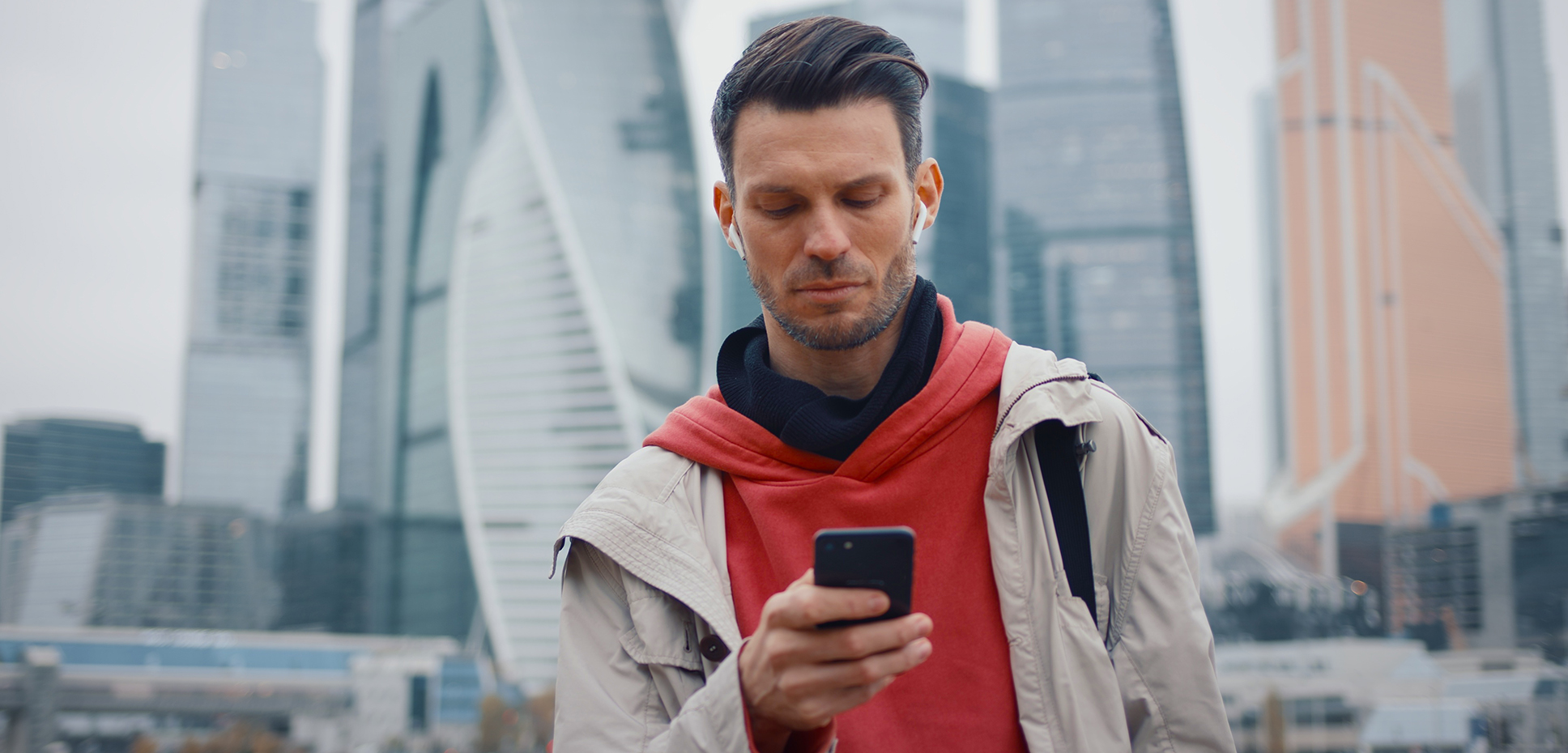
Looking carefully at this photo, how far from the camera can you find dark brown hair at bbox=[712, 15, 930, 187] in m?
1.44

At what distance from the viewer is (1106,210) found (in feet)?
369

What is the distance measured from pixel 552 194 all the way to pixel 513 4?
18390mm

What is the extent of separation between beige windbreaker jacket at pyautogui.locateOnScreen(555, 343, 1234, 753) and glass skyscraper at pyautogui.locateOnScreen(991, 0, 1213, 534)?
109 m

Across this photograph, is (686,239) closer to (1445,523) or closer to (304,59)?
(1445,523)

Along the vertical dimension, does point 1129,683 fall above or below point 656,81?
below

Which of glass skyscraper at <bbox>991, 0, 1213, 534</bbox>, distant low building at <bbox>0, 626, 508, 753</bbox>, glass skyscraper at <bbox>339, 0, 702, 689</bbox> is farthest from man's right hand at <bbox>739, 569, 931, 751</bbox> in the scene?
glass skyscraper at <bbox>991, 0, 1213, 534</bbox>

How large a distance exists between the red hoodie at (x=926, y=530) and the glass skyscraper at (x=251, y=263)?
122 meters

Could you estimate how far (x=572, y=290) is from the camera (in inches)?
2689

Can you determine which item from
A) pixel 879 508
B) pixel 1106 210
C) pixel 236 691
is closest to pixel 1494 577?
pixel 1106 210

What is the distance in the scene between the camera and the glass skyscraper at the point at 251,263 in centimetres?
11362

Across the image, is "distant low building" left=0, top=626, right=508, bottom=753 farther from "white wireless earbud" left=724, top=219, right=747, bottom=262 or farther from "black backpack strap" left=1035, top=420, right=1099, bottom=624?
"black backpack strap" left=1035, top=420, right=1099, bottom=624

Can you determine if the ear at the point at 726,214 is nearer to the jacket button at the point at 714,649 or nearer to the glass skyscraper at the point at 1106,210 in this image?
the jacket button at the point at 714,649

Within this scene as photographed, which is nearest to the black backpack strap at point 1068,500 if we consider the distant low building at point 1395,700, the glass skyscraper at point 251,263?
the distant low building at point 1395,700

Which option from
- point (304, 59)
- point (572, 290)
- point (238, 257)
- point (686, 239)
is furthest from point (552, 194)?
point (304, 59)
